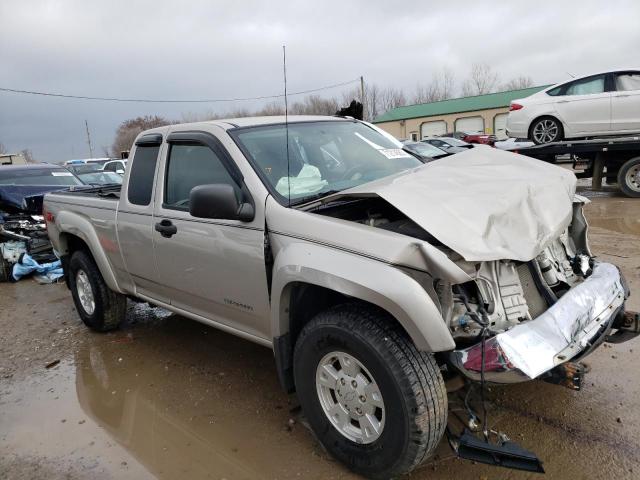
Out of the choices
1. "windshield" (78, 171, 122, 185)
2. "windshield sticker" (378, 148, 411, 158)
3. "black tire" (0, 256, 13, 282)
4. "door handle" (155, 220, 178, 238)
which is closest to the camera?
"door handle" (155, 220, 178, 238)

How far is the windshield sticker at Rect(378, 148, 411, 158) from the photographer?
3.95 meters

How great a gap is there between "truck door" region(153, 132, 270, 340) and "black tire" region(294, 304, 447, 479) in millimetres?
586

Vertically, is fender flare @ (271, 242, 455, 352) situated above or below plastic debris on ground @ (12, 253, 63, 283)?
above

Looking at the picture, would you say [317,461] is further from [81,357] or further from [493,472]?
[81,357]

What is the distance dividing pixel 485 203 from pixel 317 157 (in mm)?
1299

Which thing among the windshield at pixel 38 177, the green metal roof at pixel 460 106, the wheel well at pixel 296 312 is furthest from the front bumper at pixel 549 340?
the green metal roof at pixel 460 106

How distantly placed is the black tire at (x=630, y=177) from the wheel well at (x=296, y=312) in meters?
10.6

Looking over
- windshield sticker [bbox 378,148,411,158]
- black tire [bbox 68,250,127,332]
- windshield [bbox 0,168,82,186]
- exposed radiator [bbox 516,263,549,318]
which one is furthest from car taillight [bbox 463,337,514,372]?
windshield [bbox 0,168,82,186]

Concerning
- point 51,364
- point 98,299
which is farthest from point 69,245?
point 51,364

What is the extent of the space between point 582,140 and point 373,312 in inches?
423

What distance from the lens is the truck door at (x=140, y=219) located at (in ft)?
13.2

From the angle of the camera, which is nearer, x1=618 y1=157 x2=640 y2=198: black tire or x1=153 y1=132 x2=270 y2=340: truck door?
x1=153 y1=132 x2=270 y2=340: truck door

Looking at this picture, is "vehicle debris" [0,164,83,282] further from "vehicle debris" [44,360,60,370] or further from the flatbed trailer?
the flatbed trailer

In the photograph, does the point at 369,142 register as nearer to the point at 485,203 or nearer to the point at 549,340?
the point at 485,203
